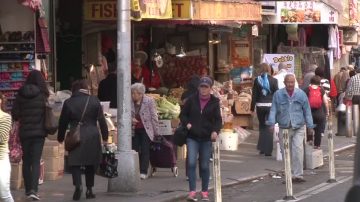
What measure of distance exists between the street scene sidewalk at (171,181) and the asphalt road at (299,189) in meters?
0.30

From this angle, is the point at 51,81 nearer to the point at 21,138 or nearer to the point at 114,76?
the point at 114,76

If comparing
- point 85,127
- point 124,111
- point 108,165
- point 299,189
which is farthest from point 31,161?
point 299,189

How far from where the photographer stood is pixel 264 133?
18.8m

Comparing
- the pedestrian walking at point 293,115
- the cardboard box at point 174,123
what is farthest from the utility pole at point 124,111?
the cardboard box at point 174,123

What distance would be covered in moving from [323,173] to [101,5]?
5360 millimetres

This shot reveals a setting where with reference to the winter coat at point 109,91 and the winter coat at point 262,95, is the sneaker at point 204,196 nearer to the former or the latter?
the winter coat at point 109,91

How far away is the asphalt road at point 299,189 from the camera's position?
521 inches

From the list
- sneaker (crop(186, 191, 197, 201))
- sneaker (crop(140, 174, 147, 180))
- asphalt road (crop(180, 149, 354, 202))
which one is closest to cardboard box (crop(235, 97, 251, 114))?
asphalt road (crop(180, 149, 354, 202))

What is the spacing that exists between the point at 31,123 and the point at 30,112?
0.16 m

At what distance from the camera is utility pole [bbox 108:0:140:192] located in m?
13.0

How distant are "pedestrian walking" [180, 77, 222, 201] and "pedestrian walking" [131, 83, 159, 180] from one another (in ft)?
5.91

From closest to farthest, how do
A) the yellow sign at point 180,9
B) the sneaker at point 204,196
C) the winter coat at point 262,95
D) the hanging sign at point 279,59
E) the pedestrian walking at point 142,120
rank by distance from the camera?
the sneaker at point 204,196 → the pedestrian walking at point 142,120 → the yellow sign at point 180,9 → the winter coat at point 262,95 → the hanging sign at point 279,59

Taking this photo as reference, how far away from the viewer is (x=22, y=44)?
577 inches

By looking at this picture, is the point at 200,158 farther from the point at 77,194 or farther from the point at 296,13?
the point at 296,13
